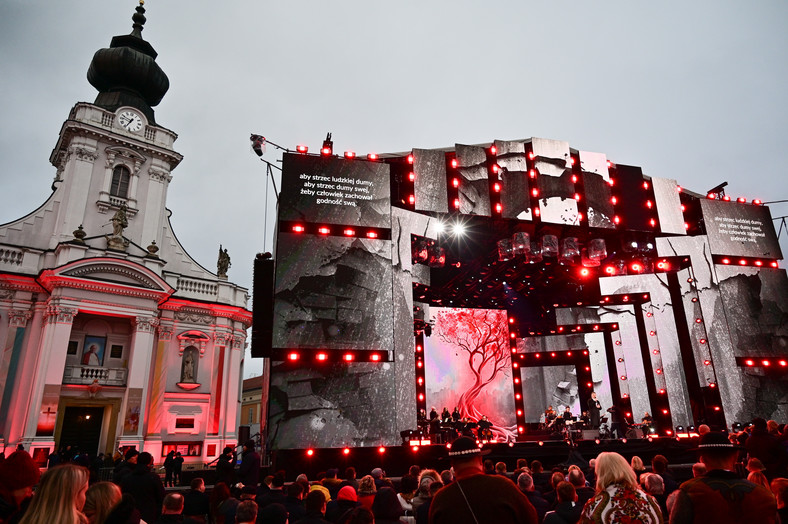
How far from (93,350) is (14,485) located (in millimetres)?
25071

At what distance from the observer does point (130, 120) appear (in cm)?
2886

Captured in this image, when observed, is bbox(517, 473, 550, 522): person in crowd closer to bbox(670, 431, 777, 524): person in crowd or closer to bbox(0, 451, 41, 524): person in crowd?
bbox(670, 431, 777, 524): person in crowd

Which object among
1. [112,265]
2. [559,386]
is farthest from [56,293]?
[559,386]

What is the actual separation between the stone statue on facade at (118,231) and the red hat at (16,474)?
24881 millimetres

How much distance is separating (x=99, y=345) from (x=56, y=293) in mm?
3771

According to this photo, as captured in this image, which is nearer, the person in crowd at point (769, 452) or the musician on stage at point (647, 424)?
the person in crowd at point (769, 452)

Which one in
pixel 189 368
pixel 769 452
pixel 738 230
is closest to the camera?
pixel 769 452

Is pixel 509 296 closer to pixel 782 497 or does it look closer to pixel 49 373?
pixel 782 497

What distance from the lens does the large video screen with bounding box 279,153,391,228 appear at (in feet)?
53.3

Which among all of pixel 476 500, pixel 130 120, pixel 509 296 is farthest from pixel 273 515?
pixel 130 120

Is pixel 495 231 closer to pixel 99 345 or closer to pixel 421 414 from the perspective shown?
pixel 421 414

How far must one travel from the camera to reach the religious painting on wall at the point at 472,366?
84.1 feet

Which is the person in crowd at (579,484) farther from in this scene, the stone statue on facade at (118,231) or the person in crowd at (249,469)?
the stone statue on facade at (118,231)

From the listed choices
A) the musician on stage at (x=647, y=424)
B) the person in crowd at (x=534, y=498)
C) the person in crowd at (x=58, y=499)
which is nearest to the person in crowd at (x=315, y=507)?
the person in crowd at (x=58, y=499)
